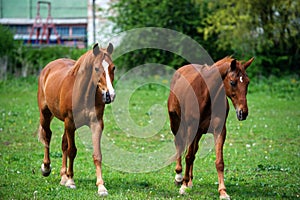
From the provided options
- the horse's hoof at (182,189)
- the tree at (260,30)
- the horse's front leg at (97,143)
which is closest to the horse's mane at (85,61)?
the horse's front leg at (97,143)

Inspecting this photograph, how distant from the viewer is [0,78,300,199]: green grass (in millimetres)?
7723

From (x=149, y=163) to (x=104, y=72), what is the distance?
3.18 m

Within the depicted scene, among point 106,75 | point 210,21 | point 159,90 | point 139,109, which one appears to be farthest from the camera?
point 210,21

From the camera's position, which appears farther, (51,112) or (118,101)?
(118,101)

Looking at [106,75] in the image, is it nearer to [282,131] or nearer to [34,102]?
[282,131]

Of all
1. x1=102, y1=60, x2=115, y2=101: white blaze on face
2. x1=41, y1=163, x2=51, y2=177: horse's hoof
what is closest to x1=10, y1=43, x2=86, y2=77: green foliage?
x1=41, y1=163, x2=51, y2=177: horse's hoof

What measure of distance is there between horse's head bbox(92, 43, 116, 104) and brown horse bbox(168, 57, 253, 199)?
130 centimetres

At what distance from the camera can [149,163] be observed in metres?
10.2

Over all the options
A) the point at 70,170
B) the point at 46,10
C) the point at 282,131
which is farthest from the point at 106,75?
the point at 46,10

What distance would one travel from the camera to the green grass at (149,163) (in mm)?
7723

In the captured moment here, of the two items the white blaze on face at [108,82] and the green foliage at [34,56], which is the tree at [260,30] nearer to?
the green foliage at [34,56]

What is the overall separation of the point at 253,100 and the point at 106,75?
12655mm

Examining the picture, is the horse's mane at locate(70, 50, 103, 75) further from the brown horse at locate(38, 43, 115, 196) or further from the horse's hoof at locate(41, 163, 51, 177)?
the horse's hoof at locate(41, 163, 51, 177)

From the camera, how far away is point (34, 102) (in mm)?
18625
